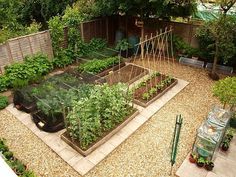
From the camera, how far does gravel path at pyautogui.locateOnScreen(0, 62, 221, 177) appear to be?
555 cm

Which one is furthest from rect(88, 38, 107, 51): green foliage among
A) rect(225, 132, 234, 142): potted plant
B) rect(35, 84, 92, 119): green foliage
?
rect(225, 132, 234, 142): potted plant

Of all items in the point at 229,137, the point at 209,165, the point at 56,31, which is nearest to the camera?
the point at 209,165

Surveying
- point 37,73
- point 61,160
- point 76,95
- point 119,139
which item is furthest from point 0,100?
point 119,139

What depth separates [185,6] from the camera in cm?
1036

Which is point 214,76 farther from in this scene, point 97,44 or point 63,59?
point 63,59

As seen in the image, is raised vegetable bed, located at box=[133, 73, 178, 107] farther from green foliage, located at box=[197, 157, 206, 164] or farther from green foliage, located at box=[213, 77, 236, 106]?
green foliage, located at box=[197, 157, 206, 164]

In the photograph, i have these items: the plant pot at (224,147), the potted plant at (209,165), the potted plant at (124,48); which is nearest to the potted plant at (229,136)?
the plant pot at (224,147)

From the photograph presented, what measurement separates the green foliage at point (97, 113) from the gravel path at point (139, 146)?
717mm

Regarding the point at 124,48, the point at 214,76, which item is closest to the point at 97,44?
the point at 124,48

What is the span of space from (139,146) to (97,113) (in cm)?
150

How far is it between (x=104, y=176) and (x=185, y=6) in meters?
8.50

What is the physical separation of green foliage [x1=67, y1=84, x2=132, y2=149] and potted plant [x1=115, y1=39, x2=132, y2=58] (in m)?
4.54

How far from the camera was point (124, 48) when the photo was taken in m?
11.2

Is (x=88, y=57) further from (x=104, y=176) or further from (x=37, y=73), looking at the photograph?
(x=104, y=176)
